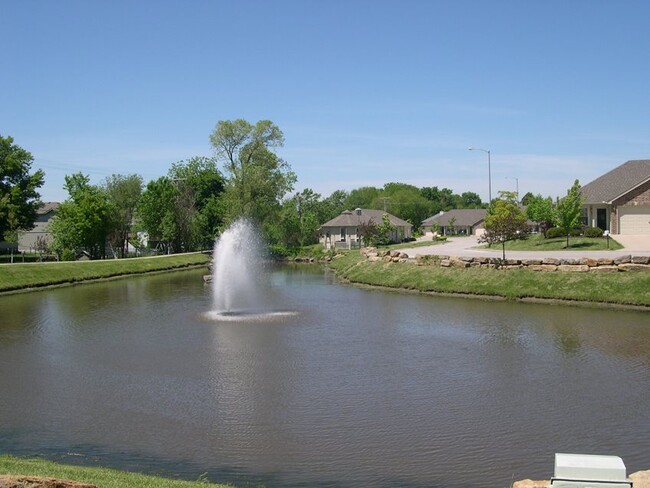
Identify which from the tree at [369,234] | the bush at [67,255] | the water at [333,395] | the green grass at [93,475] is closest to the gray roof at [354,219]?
the tree at [369,234]

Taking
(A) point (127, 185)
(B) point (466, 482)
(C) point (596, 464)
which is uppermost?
(A) point (127, 185)

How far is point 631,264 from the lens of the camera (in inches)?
1389

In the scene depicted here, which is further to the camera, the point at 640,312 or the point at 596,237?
the point at 596,237

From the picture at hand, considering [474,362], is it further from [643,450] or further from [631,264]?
[631,264]

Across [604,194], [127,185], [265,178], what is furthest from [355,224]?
[604,194]

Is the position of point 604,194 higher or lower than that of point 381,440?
higher

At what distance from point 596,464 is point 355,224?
84797 millimetres

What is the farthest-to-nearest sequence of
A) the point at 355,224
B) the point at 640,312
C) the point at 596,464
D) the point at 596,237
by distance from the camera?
1. the point at 355,224
2. the point at 596,237
3. the point at 640,312
4. the point at 596,464

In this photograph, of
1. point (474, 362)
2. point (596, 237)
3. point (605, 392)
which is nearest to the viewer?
point (605, 392)

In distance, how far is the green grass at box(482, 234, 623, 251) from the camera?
4994 cm

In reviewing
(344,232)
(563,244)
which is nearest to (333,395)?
(563,244)

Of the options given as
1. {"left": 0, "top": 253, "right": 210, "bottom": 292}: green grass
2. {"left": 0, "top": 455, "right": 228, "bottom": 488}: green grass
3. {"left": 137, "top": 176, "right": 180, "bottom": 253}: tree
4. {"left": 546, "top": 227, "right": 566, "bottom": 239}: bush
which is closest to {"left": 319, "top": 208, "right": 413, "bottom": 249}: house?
{"left": 137, "top": 176, "right": 180, "bottom": 253}: tree

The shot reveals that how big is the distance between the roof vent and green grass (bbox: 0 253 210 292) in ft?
142

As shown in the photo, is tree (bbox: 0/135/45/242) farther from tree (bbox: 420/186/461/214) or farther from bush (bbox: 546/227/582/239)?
tree (bbox: 420/186/461/214)
